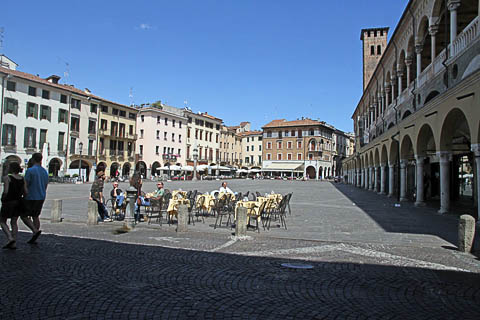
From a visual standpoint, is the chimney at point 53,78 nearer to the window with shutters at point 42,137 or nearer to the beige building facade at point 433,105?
the window with shutters at point 42,137

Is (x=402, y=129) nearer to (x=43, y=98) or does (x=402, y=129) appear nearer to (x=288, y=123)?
(x=43, y=98)

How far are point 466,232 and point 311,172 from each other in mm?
70741

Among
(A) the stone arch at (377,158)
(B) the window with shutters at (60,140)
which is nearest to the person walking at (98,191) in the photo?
(A) the stone arch at (377,158)

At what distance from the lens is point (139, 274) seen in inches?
208

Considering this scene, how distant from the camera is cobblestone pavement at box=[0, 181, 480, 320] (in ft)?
13.0

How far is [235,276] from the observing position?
5.30 meters

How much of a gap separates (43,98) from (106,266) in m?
40.0

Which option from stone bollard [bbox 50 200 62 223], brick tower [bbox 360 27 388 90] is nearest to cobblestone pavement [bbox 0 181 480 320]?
stone bollard [bbox 50 200 62 223]

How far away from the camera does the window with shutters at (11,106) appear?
3512 cm

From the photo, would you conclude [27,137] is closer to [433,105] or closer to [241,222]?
[241,222]

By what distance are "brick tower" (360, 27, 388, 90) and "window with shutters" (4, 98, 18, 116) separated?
155ft

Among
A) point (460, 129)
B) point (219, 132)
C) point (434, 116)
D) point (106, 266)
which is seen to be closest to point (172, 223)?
point (106, 266)

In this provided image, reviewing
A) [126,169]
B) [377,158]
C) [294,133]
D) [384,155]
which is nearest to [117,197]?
[384,155]

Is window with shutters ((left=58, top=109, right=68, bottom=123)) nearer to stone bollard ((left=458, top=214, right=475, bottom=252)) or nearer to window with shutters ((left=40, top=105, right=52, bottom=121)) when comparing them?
window with shutters ((left=40, top=105, right=52, bottom=121))
